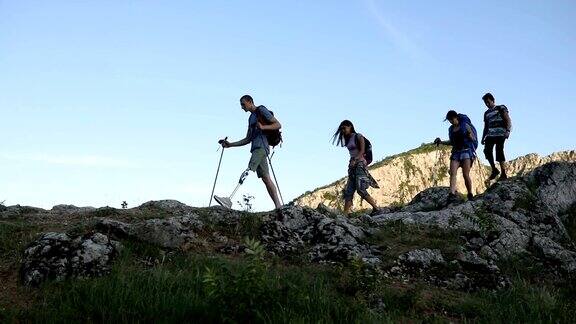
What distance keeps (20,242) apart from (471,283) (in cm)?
683

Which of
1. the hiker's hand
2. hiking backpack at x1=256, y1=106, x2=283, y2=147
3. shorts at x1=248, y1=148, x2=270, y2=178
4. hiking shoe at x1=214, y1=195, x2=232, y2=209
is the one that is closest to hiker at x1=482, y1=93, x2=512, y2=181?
hiking backpack at x1=256, y1=106, x2=283, y2=147

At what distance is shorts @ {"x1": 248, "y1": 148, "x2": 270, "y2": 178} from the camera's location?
10992mm

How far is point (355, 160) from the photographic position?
43.4ft

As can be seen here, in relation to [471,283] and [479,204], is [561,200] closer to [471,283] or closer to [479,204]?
[479,204]

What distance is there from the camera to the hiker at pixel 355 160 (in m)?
13.1

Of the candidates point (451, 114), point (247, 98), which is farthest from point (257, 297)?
point (451, 114)

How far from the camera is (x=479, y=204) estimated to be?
12297 mm

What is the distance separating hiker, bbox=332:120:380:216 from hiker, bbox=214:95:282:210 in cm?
A: 287

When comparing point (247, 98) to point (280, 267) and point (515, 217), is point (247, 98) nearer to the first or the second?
point (280, 267)

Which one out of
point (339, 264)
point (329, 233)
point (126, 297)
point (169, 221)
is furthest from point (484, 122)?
point (126, 297)

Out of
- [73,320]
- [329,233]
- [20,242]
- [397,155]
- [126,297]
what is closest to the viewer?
[73,320]

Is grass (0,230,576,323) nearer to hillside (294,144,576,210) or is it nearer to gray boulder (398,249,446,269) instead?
gray boulder (398,249,446,269)

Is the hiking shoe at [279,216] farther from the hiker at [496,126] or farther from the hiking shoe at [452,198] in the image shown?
the hiker at [496,126]

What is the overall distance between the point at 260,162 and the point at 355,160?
3256mm
